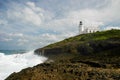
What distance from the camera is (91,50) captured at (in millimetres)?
43312

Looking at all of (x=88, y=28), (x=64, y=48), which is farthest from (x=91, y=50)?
(x=88, y=28)

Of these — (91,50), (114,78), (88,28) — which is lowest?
(114,78)

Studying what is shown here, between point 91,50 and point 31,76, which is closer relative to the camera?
point 31,76

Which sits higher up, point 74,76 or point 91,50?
point 91,50

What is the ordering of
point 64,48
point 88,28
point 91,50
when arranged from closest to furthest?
point 91,50 → point 64,48 → point 88,28

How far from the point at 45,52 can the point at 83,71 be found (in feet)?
133

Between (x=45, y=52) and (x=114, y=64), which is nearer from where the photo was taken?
(x=114, y=64)

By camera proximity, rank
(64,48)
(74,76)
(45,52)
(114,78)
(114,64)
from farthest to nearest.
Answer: (45,52)
(64,48)
(114,64)
(74,76)
(114,78)

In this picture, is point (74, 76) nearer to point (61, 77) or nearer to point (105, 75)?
point (61, 77)

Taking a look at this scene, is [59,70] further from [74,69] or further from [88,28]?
[88,28]

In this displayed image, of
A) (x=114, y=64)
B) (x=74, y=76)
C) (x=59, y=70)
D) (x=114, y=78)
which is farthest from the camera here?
(x=114, y=64)

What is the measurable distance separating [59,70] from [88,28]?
86435 millimetres

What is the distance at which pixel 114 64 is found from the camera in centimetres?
1695

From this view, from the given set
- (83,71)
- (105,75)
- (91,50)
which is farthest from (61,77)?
(91,50)
